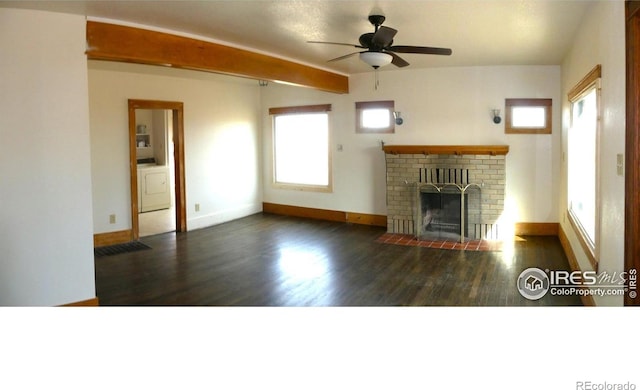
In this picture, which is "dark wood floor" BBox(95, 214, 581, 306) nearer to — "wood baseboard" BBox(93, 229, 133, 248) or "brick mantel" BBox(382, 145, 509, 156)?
"wood baseboard" BBox(93, 229, 133, 248)

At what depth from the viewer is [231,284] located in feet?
14.8

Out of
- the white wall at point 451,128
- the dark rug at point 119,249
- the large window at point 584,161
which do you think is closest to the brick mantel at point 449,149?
the white wall at point 451,128

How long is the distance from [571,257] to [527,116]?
7.51 feet

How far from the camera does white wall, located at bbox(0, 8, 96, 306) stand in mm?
3402

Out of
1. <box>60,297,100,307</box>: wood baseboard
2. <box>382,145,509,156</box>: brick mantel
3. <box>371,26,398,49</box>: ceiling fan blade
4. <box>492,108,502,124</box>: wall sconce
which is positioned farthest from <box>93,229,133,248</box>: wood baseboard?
<box>492,108,502,124</box>: wall sconce

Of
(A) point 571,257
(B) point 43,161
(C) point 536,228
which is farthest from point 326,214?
(B) point 43,161

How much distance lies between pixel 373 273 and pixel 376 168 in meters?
2.81

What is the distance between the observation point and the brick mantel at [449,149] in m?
6.25

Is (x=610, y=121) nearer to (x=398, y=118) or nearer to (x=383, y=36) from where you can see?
(x=383, y=36)

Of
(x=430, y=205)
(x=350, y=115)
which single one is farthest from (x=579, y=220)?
(x=350, y=115)

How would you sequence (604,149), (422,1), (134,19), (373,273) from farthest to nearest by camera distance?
(373,273) < (134,19) < (422,1) < (604,149)

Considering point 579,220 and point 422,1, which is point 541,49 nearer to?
point 579,220

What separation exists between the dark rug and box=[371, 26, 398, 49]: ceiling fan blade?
13.0 feet

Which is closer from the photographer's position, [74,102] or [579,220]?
[74,102]
